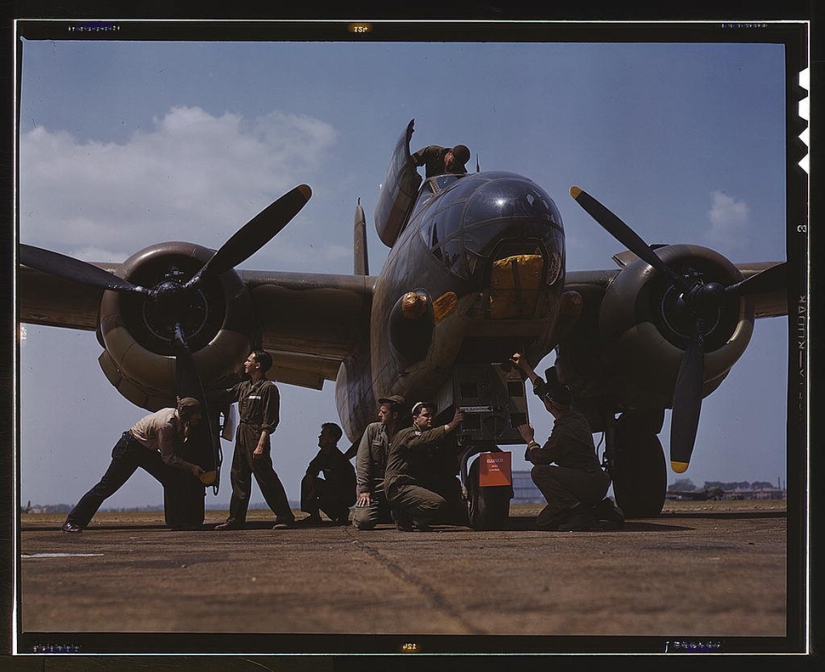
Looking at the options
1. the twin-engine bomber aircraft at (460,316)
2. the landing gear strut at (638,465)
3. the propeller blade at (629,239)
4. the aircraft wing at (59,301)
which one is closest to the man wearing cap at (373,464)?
the twin-engine bomber aircraft at (460,316)

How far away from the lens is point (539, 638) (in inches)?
213

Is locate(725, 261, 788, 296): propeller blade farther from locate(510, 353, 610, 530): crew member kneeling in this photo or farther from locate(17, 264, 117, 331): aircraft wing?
locate(17, 264, 117, 331): aircraft wing

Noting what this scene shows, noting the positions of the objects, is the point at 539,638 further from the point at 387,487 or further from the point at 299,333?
the point at 299,333

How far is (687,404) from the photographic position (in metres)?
10.4

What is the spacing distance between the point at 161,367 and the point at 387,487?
3.56 m

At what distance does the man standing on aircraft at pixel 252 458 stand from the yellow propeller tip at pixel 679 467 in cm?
417

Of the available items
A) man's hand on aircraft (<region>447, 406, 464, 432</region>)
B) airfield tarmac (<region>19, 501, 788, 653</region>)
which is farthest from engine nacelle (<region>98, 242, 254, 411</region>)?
airfield tarmac (<region>19, 501, 788, 653</region>)

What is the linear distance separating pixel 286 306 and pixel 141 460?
3549 mm

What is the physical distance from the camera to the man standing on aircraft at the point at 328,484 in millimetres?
10477

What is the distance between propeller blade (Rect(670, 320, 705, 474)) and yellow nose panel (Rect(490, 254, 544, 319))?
8.05 feet

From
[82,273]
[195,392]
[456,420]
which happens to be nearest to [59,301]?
[82,273]

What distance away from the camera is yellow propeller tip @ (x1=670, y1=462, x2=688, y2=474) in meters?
10.2

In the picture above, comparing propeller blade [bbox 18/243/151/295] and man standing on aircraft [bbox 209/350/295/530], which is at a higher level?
propeller blade [bbox 18/243/151/295]
